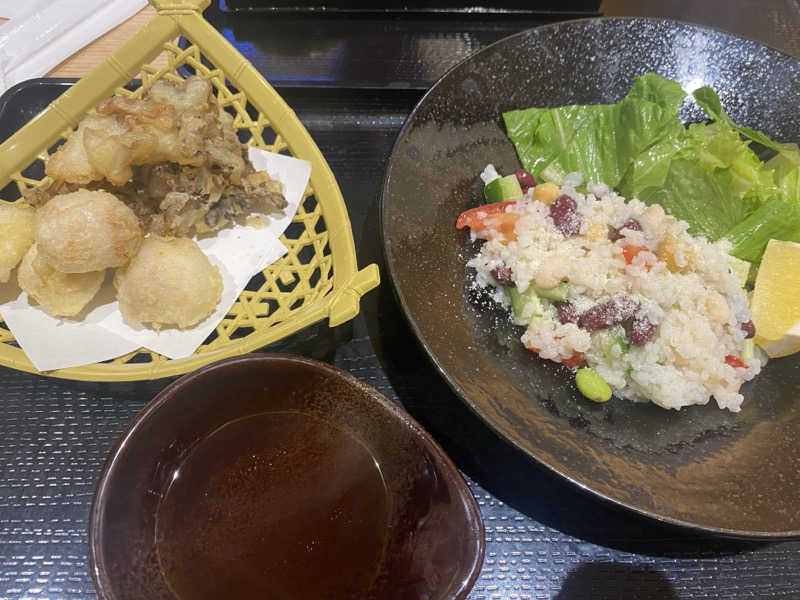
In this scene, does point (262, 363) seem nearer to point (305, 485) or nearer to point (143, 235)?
point (305, 485)

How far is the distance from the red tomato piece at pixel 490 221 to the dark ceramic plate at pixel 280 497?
86 centimetres

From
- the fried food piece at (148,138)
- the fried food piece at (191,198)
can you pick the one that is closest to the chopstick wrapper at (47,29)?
the fried food piece at (148,138)

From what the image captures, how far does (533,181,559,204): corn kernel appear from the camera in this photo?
1.96 meters

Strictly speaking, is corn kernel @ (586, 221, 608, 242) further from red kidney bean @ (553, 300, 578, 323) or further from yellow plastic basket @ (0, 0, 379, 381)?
yellow plastic basket @ (0, 0, 379, 381)

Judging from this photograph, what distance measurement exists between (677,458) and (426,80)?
5.79 feet

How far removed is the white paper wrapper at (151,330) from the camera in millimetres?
1576

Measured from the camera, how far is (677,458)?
5.25 ft

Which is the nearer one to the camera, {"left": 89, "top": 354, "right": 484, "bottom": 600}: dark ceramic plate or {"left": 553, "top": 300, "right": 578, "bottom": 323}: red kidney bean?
{"left": 89, "top": 354, "right": 484, "bottom": 600}: dark ceramic plate

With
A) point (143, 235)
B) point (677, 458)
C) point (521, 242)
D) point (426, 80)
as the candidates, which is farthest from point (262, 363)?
point (426, 80)

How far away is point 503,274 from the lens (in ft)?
5.88

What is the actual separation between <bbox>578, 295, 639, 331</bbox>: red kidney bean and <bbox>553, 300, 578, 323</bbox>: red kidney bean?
0.02m

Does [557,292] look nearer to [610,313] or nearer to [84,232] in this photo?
[610,313]

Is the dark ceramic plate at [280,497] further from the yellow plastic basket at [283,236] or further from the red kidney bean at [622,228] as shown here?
the red kidney bean at [622,228]

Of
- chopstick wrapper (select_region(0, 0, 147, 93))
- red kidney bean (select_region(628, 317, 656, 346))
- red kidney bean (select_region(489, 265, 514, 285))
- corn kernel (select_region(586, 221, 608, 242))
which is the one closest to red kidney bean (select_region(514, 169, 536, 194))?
corn kernel (select_region(586, 221, 608, 242))
